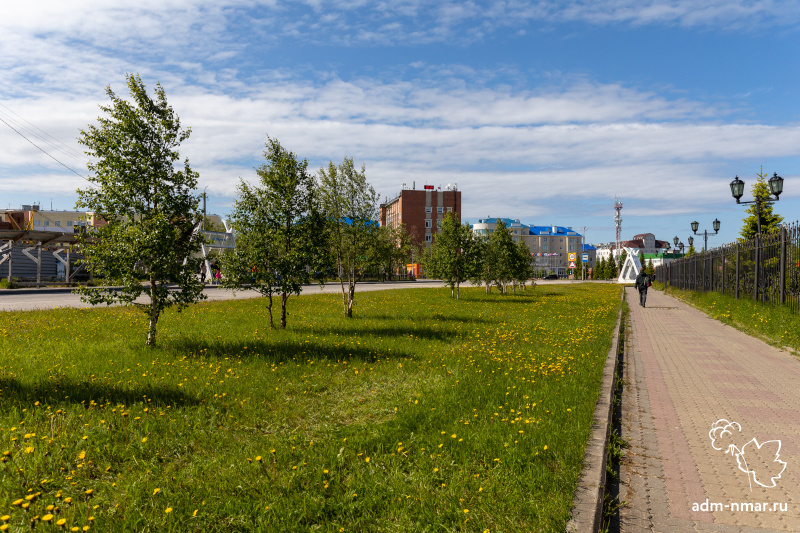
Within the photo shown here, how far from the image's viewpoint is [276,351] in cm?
942

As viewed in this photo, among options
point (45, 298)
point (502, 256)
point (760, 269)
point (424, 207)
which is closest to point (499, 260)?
point (502, 256)

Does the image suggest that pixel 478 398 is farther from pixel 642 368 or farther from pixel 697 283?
pixel 697 283

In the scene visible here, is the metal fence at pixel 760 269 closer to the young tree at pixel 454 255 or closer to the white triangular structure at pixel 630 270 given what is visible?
the young tree at pixel 454 255

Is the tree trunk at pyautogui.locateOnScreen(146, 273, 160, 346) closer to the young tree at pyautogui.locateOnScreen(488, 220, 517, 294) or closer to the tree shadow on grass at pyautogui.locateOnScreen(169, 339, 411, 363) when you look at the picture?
the tree shadow on grass at pyautogui.locateOnScreen(169, 339, 411, 363)

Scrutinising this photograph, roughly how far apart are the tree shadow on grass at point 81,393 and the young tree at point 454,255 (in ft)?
66.3

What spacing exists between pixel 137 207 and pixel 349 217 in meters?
7.12

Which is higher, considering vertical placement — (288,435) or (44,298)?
(44,298)

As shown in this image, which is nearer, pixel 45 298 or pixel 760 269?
pixel 760 269

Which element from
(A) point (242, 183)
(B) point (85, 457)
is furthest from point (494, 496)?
(A) point (242, 183)

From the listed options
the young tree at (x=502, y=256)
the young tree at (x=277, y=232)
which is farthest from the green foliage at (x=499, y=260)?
the young tree at (x=277, y=232)

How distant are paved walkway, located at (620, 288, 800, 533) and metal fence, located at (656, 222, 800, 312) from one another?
5.31 m

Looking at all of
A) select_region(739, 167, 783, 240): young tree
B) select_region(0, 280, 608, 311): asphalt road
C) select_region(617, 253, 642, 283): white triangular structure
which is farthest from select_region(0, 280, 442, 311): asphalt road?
select_region(617, 253, 642, 283): white triangular structure

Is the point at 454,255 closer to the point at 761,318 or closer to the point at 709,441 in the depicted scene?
the point at 761,318

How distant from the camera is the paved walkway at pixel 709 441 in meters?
3.82
